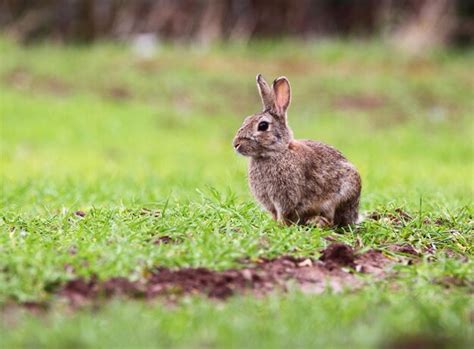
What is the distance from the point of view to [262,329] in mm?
4949

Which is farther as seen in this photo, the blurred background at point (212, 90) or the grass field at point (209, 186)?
the blurred background at point (212, 90)

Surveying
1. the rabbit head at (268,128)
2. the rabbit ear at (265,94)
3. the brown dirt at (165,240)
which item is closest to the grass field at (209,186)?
the brown dirt at (165,240)

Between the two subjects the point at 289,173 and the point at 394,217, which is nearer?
the point at 289,173

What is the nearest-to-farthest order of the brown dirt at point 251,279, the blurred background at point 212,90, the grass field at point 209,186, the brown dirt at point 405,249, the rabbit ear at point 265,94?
the grass field at point 209,186, the brown dirt at point 251,279, the brown dirt at point 405,249, the rabbit ear at point 265,94, the blurred background at point 212,90

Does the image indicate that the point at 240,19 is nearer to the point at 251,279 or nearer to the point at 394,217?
the point at 394,217

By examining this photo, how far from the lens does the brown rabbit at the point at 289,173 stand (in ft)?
23.6

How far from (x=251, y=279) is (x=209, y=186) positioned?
98.4 inches

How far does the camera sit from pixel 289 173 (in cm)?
718

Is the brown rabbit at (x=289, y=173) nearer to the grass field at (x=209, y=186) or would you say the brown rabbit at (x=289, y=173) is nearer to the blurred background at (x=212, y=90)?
the grass field at (x=209, y=186)

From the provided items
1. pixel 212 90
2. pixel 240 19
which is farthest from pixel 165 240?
pixel 240 19

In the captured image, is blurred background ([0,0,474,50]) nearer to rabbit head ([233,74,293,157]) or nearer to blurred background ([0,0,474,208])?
blurred background ([0,0,474,208])

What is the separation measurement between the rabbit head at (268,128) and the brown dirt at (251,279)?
1034 millimetres

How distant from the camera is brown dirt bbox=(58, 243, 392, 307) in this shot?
5629mm

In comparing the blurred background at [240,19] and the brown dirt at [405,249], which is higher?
the blurred background at [240,19]
